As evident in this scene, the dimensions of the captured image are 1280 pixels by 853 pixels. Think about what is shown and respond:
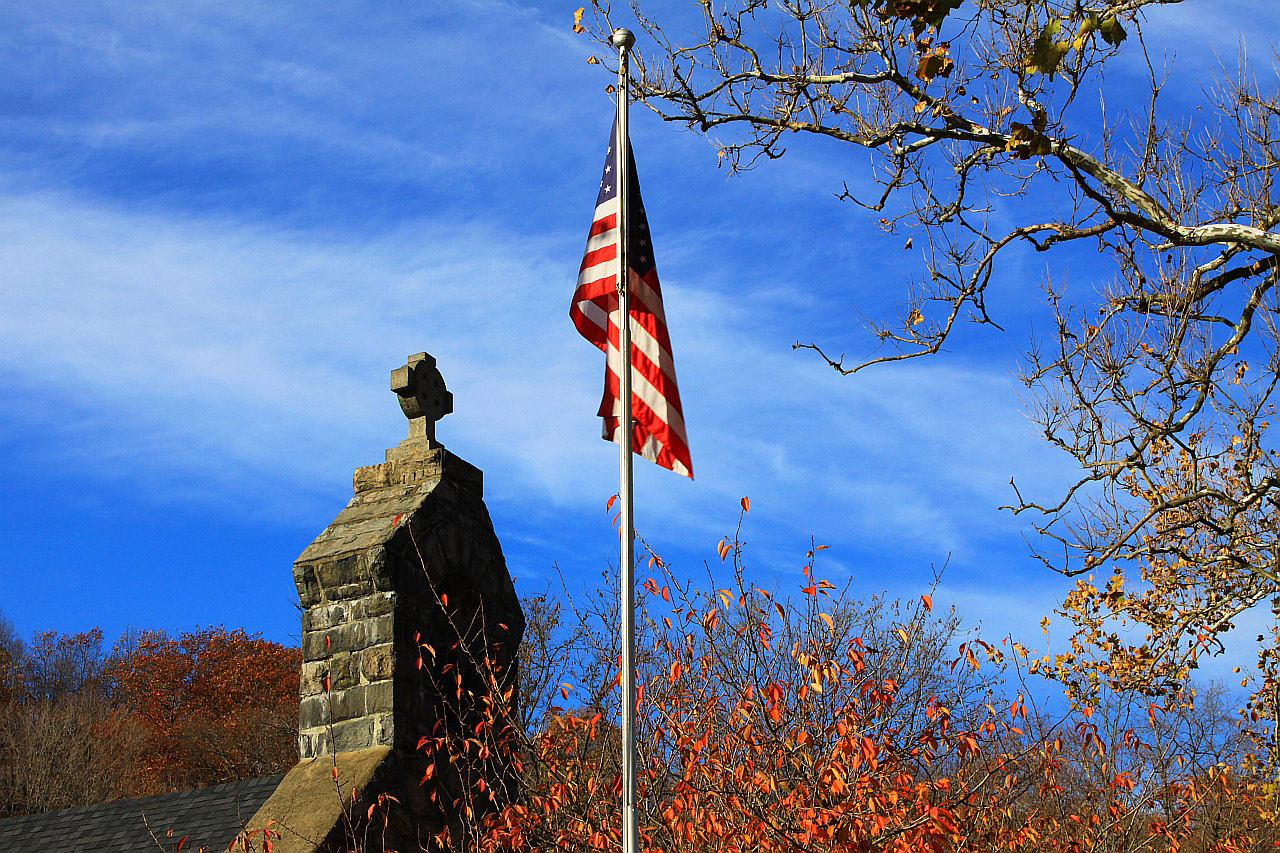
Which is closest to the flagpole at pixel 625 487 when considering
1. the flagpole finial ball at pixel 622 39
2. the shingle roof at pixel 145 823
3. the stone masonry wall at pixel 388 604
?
the flagpole finial ball at pixel 622 39

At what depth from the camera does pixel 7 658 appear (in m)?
52.1

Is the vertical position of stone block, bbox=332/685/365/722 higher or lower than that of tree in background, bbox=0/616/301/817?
lower

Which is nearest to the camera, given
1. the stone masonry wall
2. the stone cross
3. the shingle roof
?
the stone masonry wall

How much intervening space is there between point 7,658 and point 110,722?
11.3 metres

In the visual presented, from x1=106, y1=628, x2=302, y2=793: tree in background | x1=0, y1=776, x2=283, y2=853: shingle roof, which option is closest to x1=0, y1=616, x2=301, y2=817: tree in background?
x1=106, y1=628, x2=302, y2=793: tree in background

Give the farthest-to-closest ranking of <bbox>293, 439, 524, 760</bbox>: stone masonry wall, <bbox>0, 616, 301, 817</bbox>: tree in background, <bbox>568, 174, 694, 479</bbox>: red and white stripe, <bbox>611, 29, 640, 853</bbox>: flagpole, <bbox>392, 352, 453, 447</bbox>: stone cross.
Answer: <bbox>0, 616, 301, 817</bbox>: tree in background → <bbox>392, 352, 453, 447</bbox>: stone cross → <bbox>293, 439, 524, 760</bbox>: stone masonry wall → <bbox>568, 174, 694, 479</bbox>: red and white stripe → <bbox>611, 29, 640, 853</bbox>: flagpole

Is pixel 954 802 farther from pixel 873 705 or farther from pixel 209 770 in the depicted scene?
pixel 209 770

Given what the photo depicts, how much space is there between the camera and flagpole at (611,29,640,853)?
600 cm

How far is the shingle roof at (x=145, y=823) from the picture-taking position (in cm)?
1215

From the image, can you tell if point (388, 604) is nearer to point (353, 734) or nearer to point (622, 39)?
point (353, 734)

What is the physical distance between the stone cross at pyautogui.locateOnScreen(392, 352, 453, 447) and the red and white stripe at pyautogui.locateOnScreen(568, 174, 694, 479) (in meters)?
3.40

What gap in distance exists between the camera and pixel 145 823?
458 inches

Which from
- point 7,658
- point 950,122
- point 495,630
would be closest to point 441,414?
point 495,630

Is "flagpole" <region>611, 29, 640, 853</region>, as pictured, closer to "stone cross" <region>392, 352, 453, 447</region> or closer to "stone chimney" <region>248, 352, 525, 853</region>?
"stone chimney" <region>248, 352, 525, 853</region>
